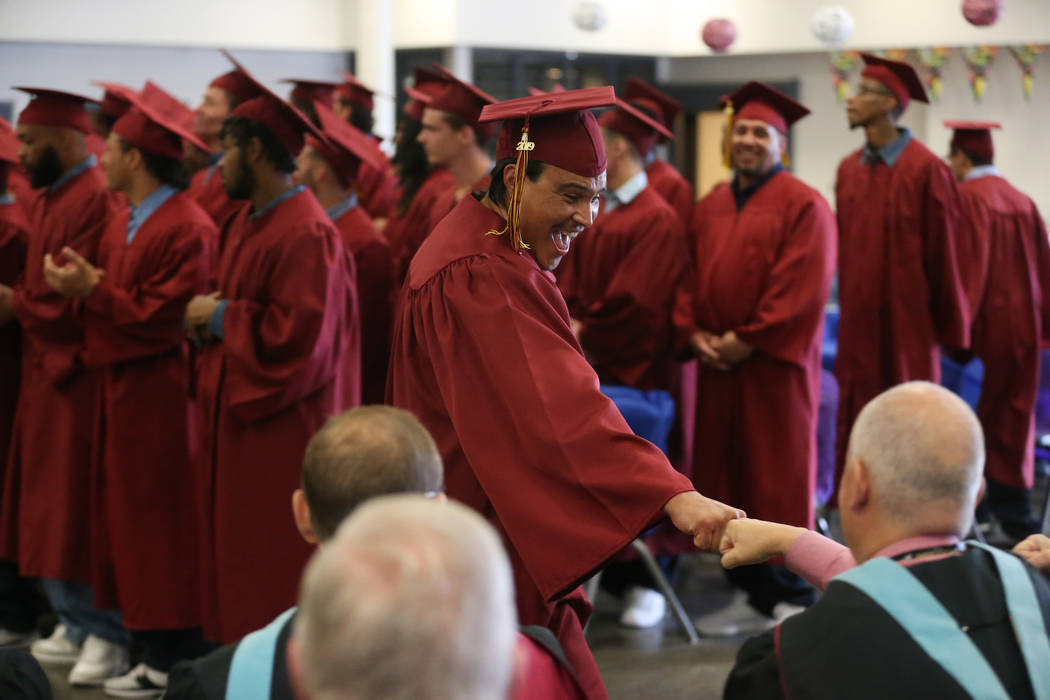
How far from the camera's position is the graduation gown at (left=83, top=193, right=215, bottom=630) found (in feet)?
14.6

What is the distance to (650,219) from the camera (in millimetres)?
5352

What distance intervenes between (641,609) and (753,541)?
10.3 ft

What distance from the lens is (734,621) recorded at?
5281mm

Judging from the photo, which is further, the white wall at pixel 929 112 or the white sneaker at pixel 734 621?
the white wall at pixel 929 112

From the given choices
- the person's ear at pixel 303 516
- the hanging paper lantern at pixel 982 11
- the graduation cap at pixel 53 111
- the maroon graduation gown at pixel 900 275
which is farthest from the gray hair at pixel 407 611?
the hanging paper lantern at pixel 982 11

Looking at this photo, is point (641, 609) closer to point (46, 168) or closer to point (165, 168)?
point (165, 168)

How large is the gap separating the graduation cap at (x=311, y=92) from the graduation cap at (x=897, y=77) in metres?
2.71

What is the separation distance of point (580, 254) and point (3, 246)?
2.42 m

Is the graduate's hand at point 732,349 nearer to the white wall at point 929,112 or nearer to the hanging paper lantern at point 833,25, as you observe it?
the white wall at point 929,112

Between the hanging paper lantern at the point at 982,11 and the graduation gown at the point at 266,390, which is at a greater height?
the hanging paper lantern at the point at 982,11

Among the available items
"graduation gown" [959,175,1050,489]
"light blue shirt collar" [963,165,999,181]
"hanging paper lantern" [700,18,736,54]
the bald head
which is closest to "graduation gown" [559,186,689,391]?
"graduation gown" [959,175,1050,489]

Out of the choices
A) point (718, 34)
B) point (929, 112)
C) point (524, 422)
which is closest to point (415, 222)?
point (524, 422)

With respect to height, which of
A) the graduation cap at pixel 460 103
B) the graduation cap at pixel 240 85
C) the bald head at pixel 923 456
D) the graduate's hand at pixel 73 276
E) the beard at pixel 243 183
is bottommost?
the graduate's hand at pixel 73 276

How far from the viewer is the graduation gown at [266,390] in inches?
161
